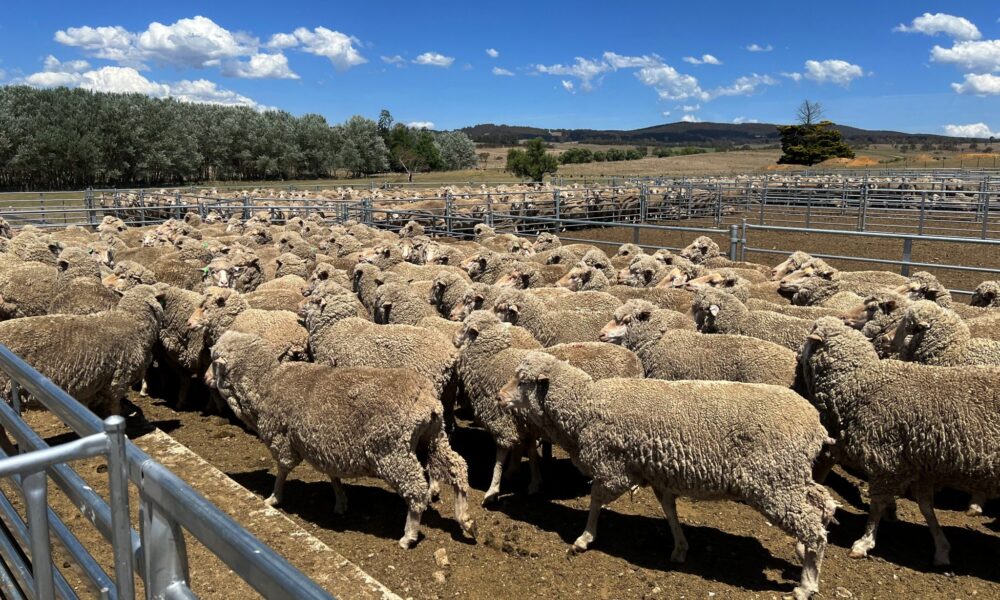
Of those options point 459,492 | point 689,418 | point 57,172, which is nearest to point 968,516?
point 689,418

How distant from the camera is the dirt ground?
4207mm

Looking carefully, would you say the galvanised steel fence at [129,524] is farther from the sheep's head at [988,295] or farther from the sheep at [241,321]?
the sheep's head at [988,295]

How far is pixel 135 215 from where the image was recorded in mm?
26047

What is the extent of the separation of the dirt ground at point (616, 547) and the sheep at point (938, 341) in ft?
3.78

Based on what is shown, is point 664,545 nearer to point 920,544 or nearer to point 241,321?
point 920,544

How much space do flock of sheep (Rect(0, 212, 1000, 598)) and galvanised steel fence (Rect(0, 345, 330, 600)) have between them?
269cm

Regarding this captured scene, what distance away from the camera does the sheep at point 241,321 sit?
6.68 m

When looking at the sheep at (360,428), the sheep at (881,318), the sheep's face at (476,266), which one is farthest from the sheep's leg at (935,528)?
the sheep's face at (476,266)

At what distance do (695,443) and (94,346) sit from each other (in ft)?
17.1

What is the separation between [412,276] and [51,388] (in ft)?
25.1

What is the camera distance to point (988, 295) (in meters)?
7.22

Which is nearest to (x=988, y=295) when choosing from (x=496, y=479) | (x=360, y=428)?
(x=496, y=479)

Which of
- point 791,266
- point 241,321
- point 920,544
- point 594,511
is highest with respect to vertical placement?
point 791,266

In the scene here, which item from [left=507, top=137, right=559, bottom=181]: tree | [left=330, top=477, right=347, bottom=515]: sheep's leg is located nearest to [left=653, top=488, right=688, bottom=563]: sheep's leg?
[left=330, top=477, right=347, bottom=515]: sheep's leg
